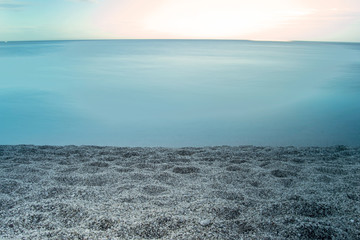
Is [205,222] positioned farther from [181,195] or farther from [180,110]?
[180,110]

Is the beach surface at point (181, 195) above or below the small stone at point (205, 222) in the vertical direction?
below

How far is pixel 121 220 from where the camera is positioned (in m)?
2.16

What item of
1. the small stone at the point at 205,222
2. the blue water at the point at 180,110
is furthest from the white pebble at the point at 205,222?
the blue water at the point at 180,110

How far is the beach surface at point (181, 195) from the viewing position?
204 cm

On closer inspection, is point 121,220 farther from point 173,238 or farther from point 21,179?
point 21,179

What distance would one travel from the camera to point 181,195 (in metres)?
2.70

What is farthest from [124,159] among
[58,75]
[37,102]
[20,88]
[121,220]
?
[58,75]

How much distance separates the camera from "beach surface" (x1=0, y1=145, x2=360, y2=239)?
6.70ft

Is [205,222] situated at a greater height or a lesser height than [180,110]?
greater

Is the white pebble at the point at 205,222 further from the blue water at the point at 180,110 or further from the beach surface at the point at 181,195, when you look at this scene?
the blue water at the point at 180,110

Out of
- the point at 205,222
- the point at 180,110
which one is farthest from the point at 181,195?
the point at 180,110

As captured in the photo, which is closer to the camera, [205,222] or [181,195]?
[205,222]

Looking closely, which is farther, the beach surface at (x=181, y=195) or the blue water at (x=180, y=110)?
the blue water at (x=180, y=110)

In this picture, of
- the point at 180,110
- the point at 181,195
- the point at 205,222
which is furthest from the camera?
the point at 180,110
